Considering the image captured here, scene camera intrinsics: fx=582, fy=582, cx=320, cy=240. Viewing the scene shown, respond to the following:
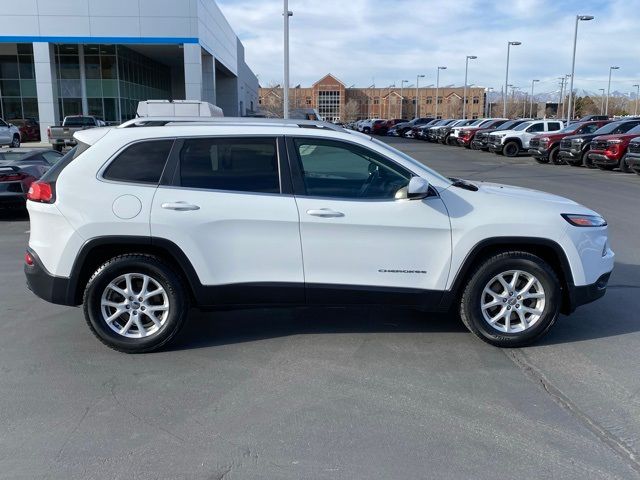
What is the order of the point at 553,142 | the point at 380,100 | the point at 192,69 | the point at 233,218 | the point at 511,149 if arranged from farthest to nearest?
the point at 380,100 → the point at 192,69 → the point at 511,149 → the point at 553,142 → the point at 233,218

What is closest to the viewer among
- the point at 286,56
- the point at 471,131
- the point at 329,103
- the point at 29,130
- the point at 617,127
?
the point at 617,127

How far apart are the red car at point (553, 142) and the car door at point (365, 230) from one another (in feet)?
72.1

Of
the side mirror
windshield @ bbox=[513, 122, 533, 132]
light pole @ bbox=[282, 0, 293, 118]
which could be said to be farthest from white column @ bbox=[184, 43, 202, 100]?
the side mirror

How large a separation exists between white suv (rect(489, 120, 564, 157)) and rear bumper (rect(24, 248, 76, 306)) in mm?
27562

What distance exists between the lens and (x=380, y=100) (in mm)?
129750

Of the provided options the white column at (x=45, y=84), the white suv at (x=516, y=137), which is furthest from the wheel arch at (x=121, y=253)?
the white column at (x=45, y=84)

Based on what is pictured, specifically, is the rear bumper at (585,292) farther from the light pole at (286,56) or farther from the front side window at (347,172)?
the light pole at (286,56)

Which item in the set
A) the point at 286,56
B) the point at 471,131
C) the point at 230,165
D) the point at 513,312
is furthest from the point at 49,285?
the point at 471,131

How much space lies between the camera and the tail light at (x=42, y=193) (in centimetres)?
454

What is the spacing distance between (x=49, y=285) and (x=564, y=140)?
22.8 m

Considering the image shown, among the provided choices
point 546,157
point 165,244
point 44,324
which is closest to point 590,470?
point 165,244

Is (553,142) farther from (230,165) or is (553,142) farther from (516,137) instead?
(230,165)

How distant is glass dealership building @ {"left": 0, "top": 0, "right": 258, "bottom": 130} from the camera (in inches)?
1243

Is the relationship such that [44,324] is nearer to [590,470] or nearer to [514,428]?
[514,428]
